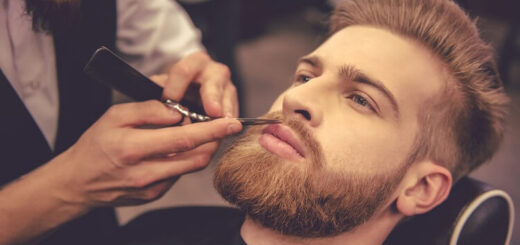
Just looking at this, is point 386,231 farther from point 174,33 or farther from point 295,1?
point 295,1

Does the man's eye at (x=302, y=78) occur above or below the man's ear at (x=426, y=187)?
above

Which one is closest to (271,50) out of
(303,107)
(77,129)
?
→ (77,129)

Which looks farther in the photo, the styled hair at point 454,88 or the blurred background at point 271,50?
the blurred background at point 271,50

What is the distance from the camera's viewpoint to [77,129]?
1.16 meters

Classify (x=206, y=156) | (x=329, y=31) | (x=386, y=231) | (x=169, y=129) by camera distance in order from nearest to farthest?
(x=169, y=129) → (x=206, y=156) → (x=386, y=231) → (x=329, y=31)

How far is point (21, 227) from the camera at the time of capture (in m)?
0.95

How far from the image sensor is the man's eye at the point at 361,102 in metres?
1.03

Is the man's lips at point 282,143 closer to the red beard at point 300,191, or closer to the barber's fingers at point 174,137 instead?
the red beard at point 300,191

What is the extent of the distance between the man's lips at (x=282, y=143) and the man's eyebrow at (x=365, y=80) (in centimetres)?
20

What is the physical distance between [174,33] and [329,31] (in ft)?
1.69

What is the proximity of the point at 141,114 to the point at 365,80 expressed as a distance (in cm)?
51

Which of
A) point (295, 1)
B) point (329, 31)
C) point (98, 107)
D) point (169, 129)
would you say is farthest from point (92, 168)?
point (295, 1)

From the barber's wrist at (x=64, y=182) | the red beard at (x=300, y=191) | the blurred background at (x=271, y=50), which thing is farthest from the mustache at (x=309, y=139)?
the blurred background at (x=271, y=50)

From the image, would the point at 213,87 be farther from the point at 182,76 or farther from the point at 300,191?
the point at 300,191
